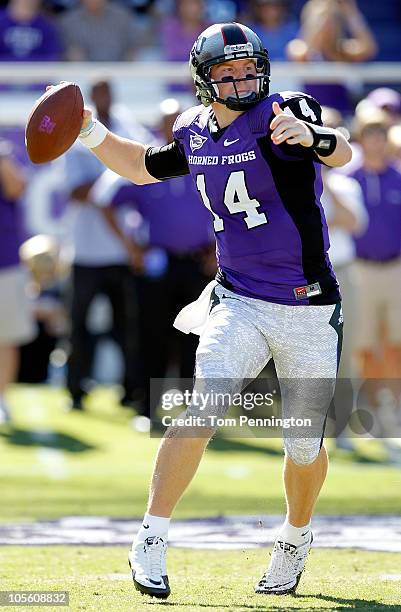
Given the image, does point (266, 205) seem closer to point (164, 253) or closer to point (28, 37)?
point (164, 253)

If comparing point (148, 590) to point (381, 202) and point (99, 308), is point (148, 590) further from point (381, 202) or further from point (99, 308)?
point (99, 308)

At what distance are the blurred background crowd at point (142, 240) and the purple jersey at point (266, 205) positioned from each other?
3.36m

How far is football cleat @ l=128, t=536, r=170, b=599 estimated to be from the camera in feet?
13.1

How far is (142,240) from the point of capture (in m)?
9.14

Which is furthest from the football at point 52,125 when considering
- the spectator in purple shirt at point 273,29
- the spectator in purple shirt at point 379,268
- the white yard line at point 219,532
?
the spectator in purple shirt at point 273,29

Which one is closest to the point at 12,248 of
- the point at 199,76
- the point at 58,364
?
the point at 58,364

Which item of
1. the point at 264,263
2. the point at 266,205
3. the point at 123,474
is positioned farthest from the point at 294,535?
the point at 123,474

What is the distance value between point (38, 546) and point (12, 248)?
3.73 m

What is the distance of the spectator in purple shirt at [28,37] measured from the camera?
33.6 ft

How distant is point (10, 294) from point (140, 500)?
257 cm

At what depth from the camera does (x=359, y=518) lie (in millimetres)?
5879

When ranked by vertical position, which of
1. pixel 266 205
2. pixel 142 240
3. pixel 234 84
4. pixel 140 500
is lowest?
pixel 140 500

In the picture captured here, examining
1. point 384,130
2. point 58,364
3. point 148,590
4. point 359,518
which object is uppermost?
point 384,130

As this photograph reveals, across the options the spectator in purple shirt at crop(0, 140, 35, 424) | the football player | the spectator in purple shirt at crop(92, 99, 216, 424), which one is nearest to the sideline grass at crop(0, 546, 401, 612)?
the football player
